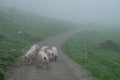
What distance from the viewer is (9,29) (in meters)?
51.1

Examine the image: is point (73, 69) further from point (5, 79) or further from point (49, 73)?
point (5, 79)

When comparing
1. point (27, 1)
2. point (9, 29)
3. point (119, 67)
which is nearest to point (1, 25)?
point (9, 29)

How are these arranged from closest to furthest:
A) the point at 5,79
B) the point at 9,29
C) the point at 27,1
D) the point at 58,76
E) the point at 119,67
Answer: the point at 5,79, the point at 58,76, the point at 119,67, the point at 9,29, the point at 27,1

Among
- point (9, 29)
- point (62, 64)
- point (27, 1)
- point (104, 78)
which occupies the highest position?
point (27, 1)

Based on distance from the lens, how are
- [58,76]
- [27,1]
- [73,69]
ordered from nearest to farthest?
[58,76] → [73,69] → [27,1]

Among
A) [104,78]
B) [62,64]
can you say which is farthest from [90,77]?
[62,64]

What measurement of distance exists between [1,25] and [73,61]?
2559cm

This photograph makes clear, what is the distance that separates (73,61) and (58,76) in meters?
8.35

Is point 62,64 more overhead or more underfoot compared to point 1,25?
more underfoot

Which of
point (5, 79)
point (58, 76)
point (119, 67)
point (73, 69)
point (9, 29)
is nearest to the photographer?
point (5, 79)

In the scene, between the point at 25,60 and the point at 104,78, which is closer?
the point at 104,78

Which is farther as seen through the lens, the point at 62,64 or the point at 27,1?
the point at 27,1

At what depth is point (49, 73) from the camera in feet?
76.1

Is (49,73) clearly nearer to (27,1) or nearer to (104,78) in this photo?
(104,78)
